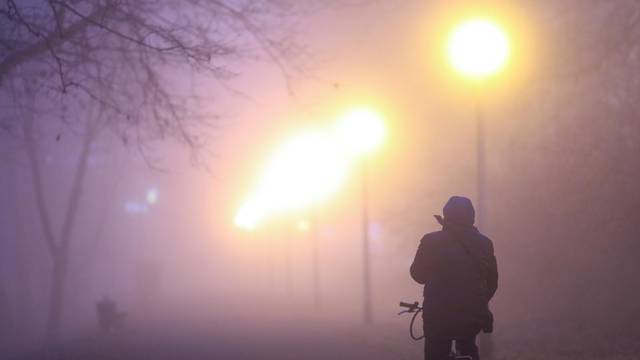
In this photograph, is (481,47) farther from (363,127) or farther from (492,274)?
(363,127)

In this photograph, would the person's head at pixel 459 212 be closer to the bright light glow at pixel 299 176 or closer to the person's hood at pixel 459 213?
the person's hood at pixel 459 213

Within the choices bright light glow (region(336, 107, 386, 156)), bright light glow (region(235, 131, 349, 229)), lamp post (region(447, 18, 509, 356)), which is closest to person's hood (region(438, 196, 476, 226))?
lamp post (region(447, 18, 509, 356))

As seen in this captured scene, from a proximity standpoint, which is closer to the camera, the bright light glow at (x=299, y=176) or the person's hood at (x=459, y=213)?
the person's hood at (x=459, y=213)

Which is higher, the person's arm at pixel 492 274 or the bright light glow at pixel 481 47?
the bright light glow at pixel 481 47

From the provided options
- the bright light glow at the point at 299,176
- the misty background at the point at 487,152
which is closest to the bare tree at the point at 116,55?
the misty background at the point at 487,152

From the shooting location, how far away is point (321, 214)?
47.3 m

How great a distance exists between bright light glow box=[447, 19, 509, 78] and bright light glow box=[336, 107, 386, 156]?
21.5 feet

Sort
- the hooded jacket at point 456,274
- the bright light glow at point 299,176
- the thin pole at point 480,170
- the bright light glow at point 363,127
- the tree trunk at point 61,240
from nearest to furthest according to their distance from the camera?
the hooded jacket at point 456,274 → the thin pole at point 480,170 → the bright light glow at point 363,127 → the tree trunk at point 61,240 → the bright light glow at point 299,176

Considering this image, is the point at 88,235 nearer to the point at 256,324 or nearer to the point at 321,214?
the point at 321,214

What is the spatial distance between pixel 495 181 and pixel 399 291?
1401 centimetres

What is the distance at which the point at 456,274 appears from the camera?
236 inches

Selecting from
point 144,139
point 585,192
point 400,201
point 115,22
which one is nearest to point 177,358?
point 144,139

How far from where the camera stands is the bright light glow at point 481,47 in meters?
11.7

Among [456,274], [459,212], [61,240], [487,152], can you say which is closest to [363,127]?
[487,152]
